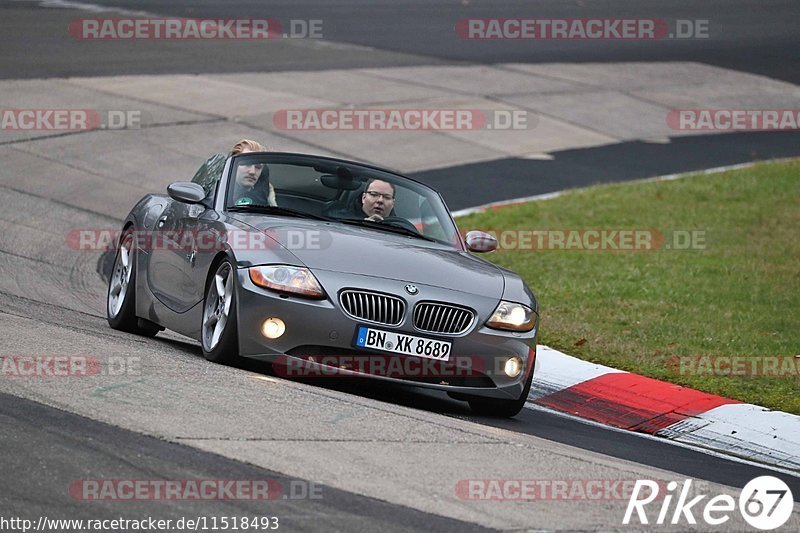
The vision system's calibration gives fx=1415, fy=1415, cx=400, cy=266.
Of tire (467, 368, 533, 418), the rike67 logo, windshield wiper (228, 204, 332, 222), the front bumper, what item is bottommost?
tire (467, 368, 533, 418)

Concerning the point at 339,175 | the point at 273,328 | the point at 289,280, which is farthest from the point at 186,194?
the point at 273,328

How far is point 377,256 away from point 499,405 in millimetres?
1229

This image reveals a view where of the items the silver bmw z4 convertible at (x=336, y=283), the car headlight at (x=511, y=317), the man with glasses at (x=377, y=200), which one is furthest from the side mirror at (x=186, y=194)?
the car headlight at (x=511, y=317)

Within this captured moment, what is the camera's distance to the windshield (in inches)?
362

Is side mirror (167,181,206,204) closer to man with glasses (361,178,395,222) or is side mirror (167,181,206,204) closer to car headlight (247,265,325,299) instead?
man with glasses (361,178,395,222)

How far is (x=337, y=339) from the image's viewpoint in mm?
7910

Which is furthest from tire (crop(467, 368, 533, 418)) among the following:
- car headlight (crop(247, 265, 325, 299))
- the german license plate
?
car headlight (crop(247, 265, 325, 299))

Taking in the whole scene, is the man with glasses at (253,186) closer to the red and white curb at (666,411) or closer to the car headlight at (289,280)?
the car headlight at (289,280)

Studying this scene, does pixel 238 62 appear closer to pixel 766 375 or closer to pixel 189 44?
pixel 189 44

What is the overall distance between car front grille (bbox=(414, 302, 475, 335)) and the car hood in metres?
0.16

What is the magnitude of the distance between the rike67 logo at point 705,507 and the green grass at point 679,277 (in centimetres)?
337

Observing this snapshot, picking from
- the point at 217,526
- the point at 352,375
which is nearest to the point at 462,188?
the point at 352,375

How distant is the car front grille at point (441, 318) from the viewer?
8.07 metres

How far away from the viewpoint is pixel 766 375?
10742 millimetres
